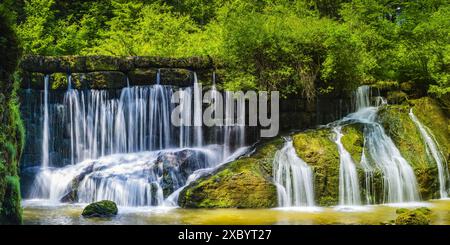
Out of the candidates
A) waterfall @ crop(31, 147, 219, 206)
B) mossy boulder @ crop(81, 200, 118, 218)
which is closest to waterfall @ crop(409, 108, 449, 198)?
waterfall @ crop(31, 147, 219, 206)

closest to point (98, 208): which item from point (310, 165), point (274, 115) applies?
point (310, 165)

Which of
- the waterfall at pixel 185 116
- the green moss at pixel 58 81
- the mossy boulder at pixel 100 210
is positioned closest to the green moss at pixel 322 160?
the waterfall at pixel 185 116

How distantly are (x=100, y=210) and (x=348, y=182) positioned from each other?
6.24 meters

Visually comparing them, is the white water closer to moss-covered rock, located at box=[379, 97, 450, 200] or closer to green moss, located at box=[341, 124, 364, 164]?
green moss, located at box=[341, 124, 364, 164]

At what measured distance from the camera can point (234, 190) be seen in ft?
41.2

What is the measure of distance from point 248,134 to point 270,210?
180 inches

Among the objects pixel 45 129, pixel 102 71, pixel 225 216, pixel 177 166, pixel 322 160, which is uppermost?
pixel 102 71

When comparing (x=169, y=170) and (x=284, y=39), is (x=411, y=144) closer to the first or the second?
(x=284, y=39)

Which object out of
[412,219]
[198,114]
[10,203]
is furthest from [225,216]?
[198,114]

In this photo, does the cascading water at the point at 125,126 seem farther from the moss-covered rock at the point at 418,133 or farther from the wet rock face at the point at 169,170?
the moss-covered rock at the point at 418,133

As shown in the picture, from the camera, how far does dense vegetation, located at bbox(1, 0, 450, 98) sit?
15961 mm

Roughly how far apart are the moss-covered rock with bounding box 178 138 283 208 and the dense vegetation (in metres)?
3.56

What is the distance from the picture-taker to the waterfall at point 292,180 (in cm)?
1280

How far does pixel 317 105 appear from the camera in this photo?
16.6m
